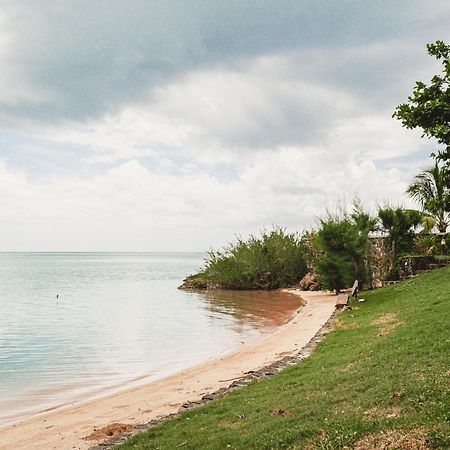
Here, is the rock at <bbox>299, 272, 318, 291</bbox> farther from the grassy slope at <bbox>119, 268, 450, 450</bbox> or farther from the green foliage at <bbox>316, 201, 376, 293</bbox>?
the grassy slope at <bbox>119, 268, 450, 450</bbox>

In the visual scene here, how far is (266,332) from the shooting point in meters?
29.7

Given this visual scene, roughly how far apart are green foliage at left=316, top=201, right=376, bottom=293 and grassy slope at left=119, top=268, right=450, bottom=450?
20.7 metres

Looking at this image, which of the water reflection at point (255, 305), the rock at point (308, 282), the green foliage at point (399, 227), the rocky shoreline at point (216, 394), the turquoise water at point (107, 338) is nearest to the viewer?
the rocky shoreline at point (216, 394)

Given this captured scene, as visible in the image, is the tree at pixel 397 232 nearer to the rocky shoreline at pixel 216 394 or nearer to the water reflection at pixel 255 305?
the water reflection at pixel 255 305

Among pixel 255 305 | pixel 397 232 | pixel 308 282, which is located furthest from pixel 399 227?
pixel 308 282

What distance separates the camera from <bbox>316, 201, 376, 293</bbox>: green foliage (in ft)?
123

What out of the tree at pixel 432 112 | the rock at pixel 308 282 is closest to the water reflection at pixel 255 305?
the rock at pixel 308 282

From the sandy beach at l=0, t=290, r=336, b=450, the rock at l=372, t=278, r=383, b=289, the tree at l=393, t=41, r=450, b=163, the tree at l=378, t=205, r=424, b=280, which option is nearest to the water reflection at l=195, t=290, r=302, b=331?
the rock at l=372, t=278, r=383, b=289

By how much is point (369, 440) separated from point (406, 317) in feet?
40.3

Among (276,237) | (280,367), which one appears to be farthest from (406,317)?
(276,237)

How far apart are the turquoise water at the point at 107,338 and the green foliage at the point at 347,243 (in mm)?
4955

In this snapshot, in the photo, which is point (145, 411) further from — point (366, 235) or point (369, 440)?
point (366, 235)

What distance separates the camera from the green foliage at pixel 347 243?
3744 cm

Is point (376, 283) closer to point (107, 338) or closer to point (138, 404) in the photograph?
point (107, 338)
